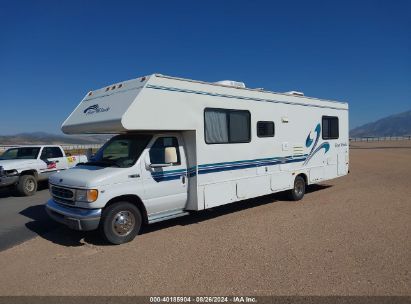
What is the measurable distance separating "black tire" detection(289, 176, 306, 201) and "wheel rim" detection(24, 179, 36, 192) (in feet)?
28.0

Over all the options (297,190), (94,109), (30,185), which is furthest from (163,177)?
(30,185)

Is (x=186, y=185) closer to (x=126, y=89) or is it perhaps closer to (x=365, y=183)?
(x=126, y=89)

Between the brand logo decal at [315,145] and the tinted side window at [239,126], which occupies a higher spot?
the tinted side window at [239,126]

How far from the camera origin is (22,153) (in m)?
13.3

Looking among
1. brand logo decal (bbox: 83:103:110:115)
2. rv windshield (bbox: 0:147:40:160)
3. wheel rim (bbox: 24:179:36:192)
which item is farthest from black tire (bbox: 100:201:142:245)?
rv windshield (bbox: 0:147:40:160)

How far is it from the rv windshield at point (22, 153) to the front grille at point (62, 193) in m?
6.79

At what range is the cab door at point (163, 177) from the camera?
22.6 feet

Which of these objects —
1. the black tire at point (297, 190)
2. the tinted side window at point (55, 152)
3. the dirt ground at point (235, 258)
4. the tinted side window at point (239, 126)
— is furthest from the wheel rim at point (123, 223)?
the tinted side window at point (55, 152)

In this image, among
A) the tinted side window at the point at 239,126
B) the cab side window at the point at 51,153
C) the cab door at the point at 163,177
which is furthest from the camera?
the cab side window at the point at 51,153

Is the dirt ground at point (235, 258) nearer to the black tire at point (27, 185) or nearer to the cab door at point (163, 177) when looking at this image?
the cab door at point (163, 177)

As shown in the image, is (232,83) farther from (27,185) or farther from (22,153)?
(22,153)

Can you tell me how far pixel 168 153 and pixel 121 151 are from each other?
3.17ft

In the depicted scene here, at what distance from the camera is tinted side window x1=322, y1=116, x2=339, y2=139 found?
11.4 metres

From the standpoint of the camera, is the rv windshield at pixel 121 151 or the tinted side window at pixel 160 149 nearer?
the rv windshield at pixel 121 151
